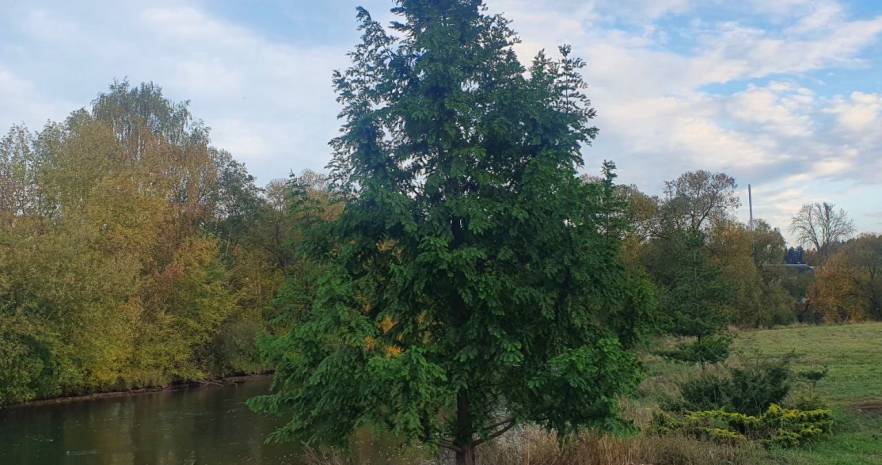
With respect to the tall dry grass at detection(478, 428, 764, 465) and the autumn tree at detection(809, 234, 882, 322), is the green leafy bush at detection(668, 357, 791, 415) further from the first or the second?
the autumn tree at detection(809, 234, 882, 322)

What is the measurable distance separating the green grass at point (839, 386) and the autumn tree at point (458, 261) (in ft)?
17.8

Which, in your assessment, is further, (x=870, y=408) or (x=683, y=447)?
(x=870, y=408)

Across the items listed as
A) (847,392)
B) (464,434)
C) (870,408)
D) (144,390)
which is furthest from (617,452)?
(144,390)

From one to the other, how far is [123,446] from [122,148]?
78.2 ft

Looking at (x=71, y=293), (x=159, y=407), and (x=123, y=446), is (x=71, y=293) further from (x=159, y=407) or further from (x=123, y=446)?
(x=123, y=446)

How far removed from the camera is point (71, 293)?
26.3 m

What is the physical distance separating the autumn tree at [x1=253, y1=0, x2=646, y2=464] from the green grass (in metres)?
5.41

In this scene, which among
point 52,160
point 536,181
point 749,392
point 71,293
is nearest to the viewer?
point 536,181

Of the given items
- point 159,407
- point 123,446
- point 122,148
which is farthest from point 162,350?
point 123,446

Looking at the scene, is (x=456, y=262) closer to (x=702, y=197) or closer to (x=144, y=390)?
(x=144, y=390)

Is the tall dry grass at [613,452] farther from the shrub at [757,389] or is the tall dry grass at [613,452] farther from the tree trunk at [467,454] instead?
the shrub at [757,389]

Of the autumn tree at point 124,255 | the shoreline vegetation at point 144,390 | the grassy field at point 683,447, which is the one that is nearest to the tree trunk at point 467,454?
the grassy field at point 683,447

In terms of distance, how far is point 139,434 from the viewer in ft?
70.3

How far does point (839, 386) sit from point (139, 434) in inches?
802
